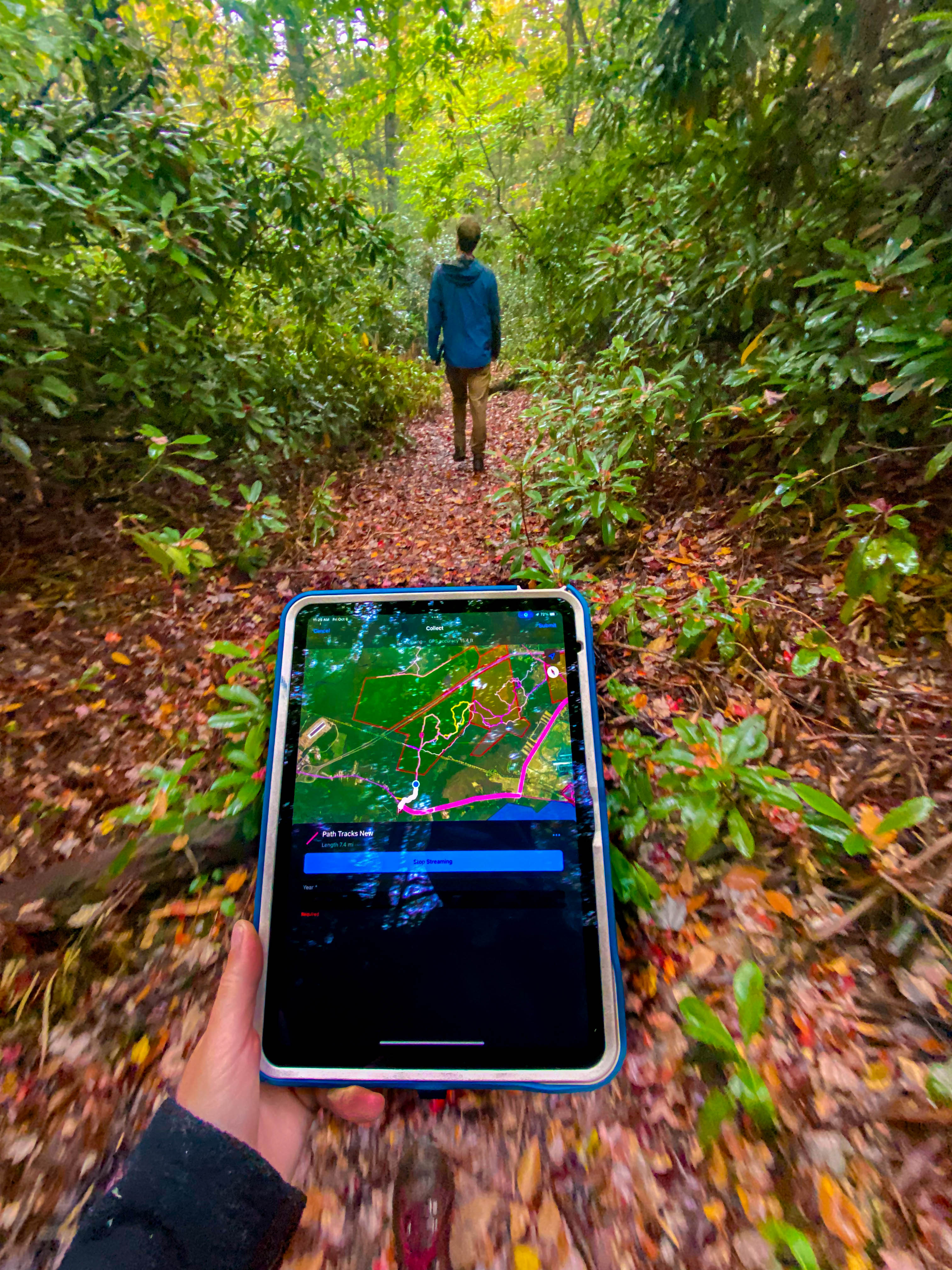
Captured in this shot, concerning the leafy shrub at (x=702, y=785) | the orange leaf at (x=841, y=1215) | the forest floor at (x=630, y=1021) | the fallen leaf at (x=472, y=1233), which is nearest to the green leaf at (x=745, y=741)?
the leafy shrub at (x=702, y=785)

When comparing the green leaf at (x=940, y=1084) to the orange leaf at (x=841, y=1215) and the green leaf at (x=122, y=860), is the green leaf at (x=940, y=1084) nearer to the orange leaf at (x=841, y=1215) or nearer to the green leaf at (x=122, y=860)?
the orange leaf at (x=841, y=1215)

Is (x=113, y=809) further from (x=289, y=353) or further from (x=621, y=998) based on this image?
(x=289, y=353)

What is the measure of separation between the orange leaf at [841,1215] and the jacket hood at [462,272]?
4311 mm

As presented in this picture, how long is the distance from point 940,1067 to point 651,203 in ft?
14.7

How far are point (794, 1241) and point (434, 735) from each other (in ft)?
3.18

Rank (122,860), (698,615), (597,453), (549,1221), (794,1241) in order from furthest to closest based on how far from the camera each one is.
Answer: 1. (597,453)
2. (698,615)
3. (122,860)
4. (549,1221)
5. (794,1241)

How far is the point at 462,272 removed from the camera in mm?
3471

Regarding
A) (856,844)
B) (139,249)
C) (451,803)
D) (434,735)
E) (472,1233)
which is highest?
(139,249)

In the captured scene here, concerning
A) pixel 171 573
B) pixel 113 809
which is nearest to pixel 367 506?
pixel 171 573

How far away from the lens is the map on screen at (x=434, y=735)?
3.63 feet

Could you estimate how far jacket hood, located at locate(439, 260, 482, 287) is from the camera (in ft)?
11.3

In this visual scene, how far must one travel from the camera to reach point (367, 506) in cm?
288

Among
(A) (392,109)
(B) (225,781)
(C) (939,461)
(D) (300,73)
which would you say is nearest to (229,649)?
(B) (225,781)

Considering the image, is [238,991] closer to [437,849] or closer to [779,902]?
[437,849]
